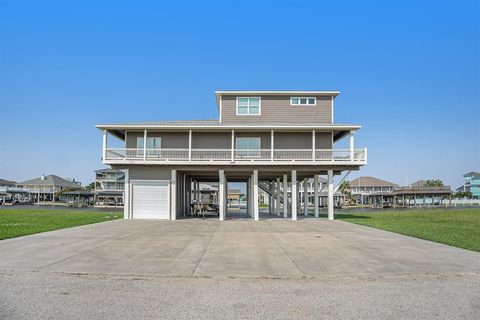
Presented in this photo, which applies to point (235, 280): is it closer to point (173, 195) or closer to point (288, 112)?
point (173, 195)

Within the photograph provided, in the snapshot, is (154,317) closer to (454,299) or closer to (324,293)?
(324,293)

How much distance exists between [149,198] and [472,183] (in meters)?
119

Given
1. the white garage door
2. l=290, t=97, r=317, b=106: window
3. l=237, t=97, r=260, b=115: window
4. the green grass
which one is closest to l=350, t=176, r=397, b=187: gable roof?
l=290, t=97, r=317, b=106: window

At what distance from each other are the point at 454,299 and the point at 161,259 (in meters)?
6.58

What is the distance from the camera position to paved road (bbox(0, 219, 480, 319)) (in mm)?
5367

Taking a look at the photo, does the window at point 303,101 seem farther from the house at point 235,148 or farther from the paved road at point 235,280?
the paved road at point 235,280

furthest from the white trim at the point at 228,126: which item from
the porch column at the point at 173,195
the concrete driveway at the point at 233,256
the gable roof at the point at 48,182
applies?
the gable roof at the point at 48,182

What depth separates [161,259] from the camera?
950 cm

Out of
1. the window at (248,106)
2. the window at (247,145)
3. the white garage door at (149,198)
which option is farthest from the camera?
the window at (248,106)

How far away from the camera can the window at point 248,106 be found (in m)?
27.7

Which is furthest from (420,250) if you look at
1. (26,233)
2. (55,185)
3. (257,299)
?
(55,185)

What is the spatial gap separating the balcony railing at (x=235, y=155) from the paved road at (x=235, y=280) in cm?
1274

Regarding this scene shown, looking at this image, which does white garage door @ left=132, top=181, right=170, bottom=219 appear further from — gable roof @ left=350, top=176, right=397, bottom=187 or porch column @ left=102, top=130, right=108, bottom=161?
gable roof @ left=350, top=176, right=397, bottom=187

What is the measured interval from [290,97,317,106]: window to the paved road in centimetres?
1681
